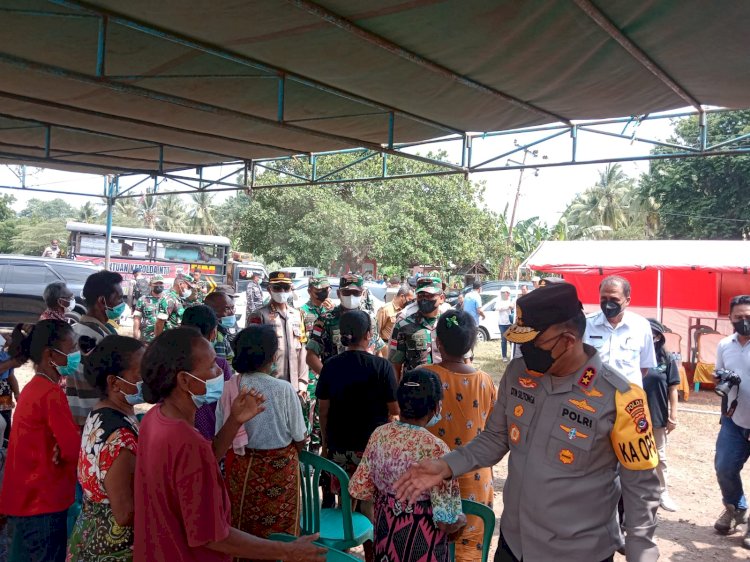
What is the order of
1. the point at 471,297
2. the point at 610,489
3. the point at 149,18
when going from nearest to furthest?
the point at 610,489
the point at 149,18
the point at 471,297

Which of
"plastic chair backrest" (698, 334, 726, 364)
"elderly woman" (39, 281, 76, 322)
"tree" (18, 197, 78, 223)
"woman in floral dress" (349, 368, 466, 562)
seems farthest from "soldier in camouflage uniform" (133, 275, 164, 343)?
"tree" (18, 197, 78, 223)

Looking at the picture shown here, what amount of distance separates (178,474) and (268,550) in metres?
0.38

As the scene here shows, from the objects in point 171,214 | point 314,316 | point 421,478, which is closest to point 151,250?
point 314,316

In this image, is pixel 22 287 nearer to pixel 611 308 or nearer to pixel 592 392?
pixel 611 308

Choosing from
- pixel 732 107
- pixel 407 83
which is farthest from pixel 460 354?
pixel 732 107

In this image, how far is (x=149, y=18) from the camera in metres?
4.04

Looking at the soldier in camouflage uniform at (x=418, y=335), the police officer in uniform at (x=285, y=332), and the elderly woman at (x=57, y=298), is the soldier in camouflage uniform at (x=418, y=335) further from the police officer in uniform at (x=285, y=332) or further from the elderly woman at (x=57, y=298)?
the elderly woman at (x=57, y=298)

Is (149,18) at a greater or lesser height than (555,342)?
greater

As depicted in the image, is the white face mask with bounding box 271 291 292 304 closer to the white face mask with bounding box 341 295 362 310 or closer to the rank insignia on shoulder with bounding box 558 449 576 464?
the white face mask with bounding box 341 295 362 310

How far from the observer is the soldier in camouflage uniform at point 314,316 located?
5.22 meters

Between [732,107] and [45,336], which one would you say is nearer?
[45,336]

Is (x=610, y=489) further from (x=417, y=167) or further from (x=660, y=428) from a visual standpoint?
(x=417, y=167)

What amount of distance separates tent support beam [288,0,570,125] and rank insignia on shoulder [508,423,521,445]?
2730 mm

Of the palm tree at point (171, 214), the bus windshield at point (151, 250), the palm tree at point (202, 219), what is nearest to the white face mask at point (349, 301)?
the bus windshield at point (151, 250)
